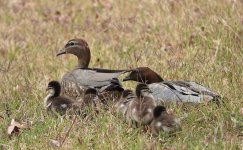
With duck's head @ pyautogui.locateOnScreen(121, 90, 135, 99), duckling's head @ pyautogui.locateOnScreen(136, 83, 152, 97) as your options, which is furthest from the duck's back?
duckling's head @ pyautogui.locateOnScreen(136, 83, 152, 97)

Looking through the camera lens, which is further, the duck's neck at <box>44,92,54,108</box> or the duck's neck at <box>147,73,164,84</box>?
the duck's neck at <box>147,73,164,84</box>

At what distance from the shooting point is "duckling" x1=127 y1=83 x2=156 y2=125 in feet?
24.6

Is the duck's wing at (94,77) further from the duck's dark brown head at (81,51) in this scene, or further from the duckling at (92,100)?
the duck's dark brown head at (81,51)

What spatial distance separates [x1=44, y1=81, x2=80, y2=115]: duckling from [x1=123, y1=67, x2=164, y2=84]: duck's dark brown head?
111 centimetres

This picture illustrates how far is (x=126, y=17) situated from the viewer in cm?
1427

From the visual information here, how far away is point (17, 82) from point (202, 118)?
10.8 feet

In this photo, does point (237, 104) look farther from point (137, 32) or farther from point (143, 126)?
point (137, 32)

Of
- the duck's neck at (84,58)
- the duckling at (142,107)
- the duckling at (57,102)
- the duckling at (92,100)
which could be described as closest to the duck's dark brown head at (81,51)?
the duck's neck at (84,58)

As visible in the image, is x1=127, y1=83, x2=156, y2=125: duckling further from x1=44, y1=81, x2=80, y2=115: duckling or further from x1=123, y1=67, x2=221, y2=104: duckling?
x1=44, y1=81, x2=80, y2=115: duckling

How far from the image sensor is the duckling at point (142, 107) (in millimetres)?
7500

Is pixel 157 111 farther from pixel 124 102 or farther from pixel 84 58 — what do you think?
pixel 84 58

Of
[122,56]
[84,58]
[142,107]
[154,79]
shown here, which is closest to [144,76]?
[154,79]

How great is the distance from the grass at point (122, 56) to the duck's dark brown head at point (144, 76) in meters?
0.51

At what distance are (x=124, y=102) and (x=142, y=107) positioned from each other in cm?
65
